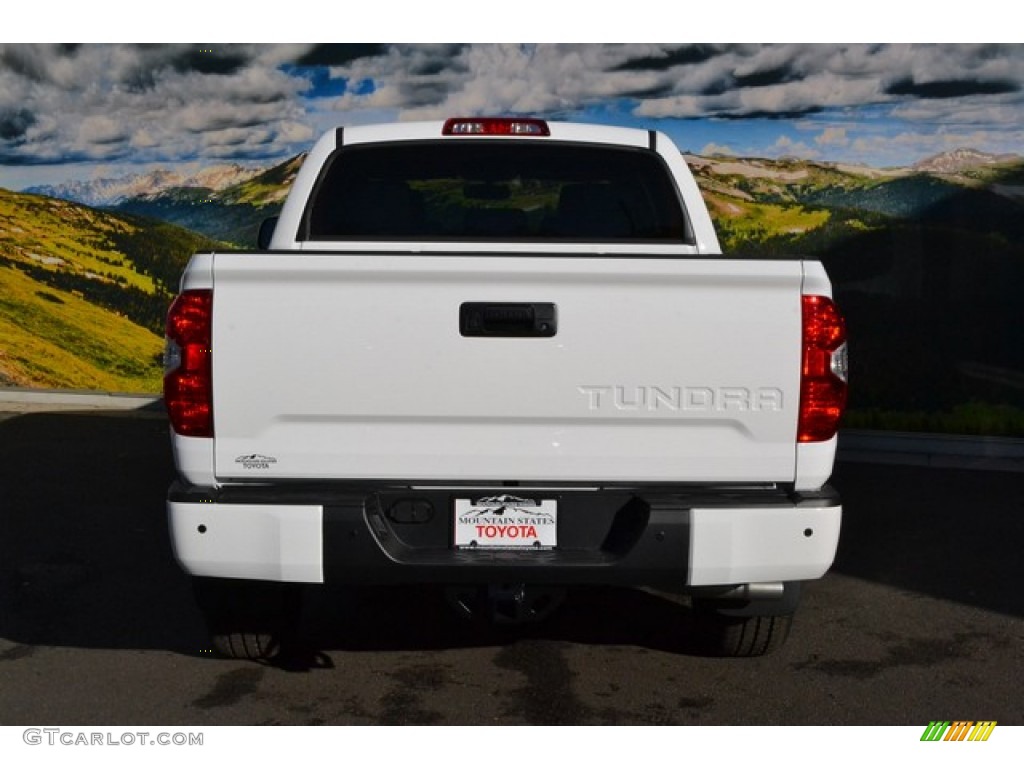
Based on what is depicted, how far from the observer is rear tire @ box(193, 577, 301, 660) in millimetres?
5047

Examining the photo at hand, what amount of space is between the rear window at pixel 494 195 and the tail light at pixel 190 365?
1.34 metres

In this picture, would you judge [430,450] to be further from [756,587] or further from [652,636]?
[652,636]

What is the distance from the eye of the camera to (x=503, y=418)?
4453 mm

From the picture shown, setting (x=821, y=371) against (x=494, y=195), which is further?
(x=494, y=195)

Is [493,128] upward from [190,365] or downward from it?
upward

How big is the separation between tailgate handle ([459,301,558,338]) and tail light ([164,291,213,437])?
0.79 m

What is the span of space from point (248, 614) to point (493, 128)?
2.24 metres

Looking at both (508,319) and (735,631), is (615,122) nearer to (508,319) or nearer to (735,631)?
(735,631)

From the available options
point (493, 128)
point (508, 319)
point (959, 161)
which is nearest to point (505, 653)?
point (508, 319)

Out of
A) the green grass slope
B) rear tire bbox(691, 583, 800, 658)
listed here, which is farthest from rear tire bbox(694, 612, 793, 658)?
the green grass slope

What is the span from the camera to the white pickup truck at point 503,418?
4.40m
